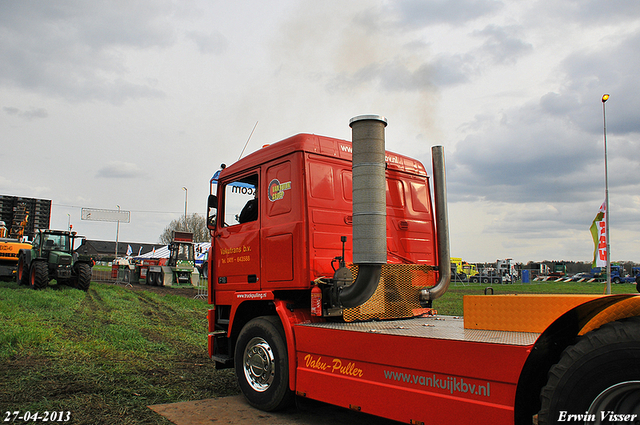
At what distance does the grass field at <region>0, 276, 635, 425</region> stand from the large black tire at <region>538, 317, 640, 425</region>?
354 centimetres

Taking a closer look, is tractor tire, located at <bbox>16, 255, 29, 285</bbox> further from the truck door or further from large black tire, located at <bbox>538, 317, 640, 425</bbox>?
large black tire, located at <bbox>538, 317, 640, 425</bbox>

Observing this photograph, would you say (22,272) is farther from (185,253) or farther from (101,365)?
(101,365)

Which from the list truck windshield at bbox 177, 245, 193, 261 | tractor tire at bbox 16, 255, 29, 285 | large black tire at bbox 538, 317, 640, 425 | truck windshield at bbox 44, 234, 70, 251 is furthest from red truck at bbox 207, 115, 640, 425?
truck windshield at bbox 177, 245, 193, 261

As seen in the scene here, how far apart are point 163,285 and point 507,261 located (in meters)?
38.3

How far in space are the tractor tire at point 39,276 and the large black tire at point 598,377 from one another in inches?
808

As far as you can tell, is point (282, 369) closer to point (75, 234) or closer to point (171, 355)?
point (171, 355)

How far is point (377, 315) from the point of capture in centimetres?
494

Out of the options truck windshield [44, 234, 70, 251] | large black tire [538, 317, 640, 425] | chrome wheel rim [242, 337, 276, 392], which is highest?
truck windshield [44, 234, 70, 251]

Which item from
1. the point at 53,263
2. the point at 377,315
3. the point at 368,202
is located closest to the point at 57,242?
the point at 53,263

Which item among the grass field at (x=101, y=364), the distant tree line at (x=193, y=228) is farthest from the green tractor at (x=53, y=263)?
the distant tree line at (x=193, y=228)

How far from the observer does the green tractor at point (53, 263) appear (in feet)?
62.7

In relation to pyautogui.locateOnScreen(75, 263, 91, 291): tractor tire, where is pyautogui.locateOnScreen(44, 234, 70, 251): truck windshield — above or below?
above

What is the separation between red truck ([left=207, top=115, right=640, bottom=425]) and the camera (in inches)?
109

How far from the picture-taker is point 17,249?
75.5ft
